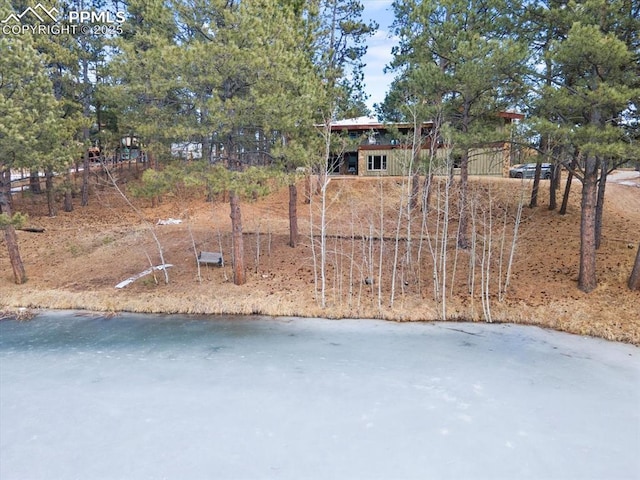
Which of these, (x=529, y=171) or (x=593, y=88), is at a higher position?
(x=593, y=88)

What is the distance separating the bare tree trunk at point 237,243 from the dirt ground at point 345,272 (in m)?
0.28

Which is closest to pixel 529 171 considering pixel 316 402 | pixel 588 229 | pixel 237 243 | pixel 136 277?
pixel 588 229

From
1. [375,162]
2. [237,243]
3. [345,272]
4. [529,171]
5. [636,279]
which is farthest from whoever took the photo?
[375,162]

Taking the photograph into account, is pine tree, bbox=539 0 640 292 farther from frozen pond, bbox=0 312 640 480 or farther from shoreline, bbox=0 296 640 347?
frozen pond, bbox=0 312 640 480

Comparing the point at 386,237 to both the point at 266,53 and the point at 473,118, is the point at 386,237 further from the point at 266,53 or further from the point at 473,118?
the point at 266,53

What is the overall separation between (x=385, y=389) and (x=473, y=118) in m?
8.70

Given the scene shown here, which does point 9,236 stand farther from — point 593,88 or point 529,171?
point 529,171

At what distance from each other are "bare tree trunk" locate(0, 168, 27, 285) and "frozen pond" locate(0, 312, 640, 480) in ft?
9.46

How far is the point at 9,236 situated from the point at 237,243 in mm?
6285

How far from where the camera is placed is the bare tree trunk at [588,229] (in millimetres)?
9898

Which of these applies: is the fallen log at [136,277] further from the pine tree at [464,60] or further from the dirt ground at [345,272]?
the pine tree at [464,60]

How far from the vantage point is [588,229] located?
10094 millimetres

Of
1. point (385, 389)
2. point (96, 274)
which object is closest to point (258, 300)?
point (385, 389)

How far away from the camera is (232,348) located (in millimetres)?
8906
